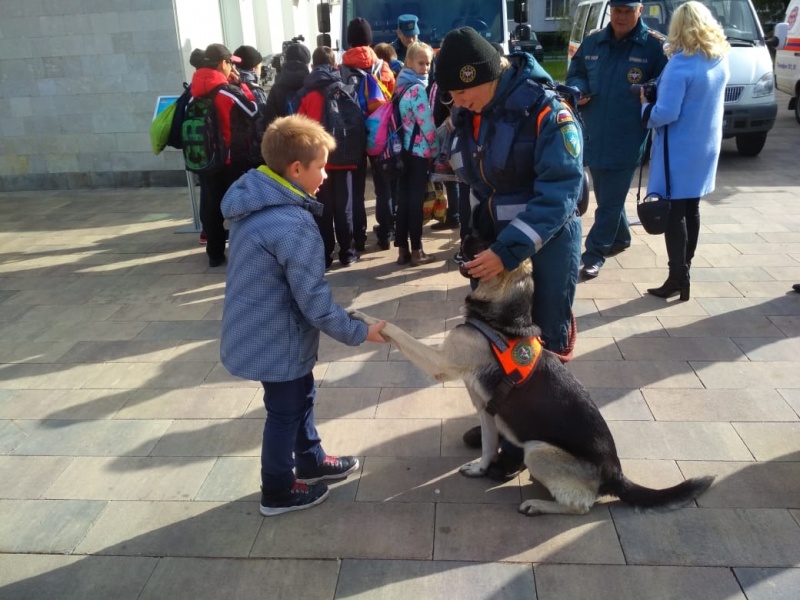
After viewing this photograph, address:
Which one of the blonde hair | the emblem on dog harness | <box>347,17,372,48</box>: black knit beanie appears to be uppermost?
<box>347,17,372,48</box>: black knit beanie

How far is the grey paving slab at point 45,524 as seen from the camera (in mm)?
3000

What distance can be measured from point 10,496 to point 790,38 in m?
15.6

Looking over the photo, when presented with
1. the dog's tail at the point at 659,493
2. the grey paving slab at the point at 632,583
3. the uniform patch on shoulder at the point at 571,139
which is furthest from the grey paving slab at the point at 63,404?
the uniform patch on shoulder at the point at 571,139

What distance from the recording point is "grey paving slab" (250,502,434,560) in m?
2.87

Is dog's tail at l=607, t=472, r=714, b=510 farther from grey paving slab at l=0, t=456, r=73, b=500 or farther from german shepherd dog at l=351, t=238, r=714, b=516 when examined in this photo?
grey paving slab at l=0, t=456, r=73, b=500

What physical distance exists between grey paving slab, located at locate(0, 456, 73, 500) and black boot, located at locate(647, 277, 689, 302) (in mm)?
4474

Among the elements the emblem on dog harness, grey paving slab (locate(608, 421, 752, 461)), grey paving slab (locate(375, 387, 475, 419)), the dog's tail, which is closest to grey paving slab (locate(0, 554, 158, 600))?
grey paving slab (locate(375, 387, 475, 419))

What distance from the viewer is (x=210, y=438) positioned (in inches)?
149

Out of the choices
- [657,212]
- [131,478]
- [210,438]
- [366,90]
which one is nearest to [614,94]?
[657,212]

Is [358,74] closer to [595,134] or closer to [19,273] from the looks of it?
[595,134]

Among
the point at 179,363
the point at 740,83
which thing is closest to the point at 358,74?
the point at 179,363

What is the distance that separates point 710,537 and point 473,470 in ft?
3.59

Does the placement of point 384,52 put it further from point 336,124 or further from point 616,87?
point 616,87

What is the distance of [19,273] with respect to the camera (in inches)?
266
